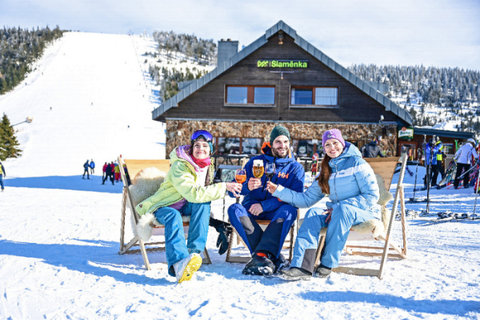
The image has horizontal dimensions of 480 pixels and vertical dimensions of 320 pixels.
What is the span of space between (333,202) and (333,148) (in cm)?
51

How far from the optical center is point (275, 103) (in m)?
17.0

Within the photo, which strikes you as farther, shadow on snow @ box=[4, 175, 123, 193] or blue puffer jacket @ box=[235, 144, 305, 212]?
shadow on snow @ box=[4, 175, 123, 193]

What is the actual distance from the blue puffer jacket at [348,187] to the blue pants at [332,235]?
12 centimetres

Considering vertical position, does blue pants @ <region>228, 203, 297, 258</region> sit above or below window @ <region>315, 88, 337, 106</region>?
below

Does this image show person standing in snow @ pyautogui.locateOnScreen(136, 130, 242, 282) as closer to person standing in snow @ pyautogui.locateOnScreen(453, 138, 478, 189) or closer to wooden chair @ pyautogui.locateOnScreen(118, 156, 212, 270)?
wooden chair @ pyautogui.locateOnScreen(118, 156, 212, 270)

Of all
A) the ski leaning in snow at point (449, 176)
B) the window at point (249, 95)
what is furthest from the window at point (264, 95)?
the ski leaning in snow at point (449, 176)

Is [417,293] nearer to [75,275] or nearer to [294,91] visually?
[75,275]

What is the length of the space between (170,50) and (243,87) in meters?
96.9

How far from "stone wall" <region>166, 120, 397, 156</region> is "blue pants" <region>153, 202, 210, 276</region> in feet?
42.8

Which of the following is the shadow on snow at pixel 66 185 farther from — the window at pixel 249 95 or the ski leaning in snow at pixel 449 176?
the ski leaning in snow at pixel 449 176

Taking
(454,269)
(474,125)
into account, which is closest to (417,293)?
(454,269)

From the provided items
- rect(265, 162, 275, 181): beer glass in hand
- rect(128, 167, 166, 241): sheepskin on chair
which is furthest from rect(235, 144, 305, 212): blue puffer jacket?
rect(128, 167, 166, 241): sheepskin on chair

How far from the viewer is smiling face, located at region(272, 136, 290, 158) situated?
412 cm

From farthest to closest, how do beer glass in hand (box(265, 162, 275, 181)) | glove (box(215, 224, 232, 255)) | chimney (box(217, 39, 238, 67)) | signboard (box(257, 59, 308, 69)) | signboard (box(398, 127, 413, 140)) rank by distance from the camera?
1. chimney (box(217, 39, 238, 67))
2. signboard (box(257, 59, 308, 69))
3. signboard (box(398, 127, 413, 140))
4. glove (box(215, 224, 232, 255))
5. beer glass in hand (box(265, 162, 275, 181))
